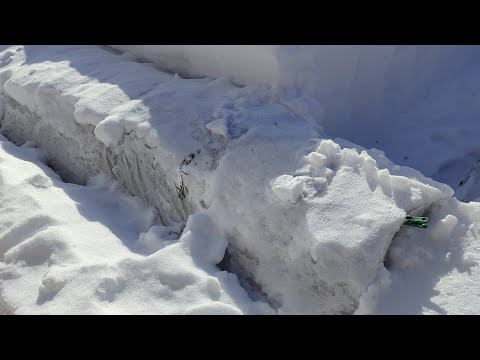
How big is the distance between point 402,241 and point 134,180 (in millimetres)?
1594

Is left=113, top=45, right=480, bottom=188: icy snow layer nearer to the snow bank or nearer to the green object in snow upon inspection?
the snow bank

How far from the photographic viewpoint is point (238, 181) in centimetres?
264

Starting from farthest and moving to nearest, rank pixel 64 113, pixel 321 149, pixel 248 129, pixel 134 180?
1. pixel 64 113
2. pixel 134 180
3. pixel 248 129
4. pixel 321 149

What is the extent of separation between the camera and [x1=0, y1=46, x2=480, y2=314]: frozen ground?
2.25 meters

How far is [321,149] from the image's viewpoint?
259cm

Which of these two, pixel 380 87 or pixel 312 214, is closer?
pixel 312 214

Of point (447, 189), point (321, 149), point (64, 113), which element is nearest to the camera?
point (447, 189)

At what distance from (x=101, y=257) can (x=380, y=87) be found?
2.15 m

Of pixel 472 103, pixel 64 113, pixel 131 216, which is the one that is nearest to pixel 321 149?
pixel 131 216

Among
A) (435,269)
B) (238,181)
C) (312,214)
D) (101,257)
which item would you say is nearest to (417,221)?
(435,269)

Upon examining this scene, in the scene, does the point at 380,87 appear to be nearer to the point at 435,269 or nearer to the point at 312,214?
the point at 312,214

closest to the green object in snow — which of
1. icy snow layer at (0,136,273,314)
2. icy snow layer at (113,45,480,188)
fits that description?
icy snow layer at (0,136,273,314)

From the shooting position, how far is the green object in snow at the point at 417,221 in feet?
7.46

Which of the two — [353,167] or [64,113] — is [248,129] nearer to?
[353,167]
